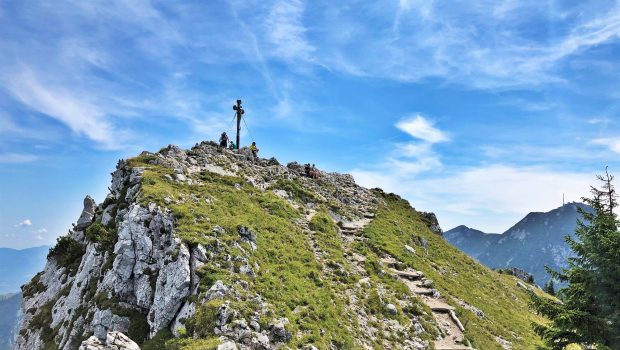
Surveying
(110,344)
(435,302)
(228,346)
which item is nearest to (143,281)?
(110,344)

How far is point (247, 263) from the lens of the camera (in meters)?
28.6

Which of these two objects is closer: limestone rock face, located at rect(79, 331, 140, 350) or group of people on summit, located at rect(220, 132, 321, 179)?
limestone rock face, located at rect(79, 331, 140, 350)

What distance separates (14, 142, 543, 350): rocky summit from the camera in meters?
24.4

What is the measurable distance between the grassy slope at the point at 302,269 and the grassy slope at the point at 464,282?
0.52 ft

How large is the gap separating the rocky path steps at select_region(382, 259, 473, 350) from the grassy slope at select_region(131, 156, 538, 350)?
4.33 feet

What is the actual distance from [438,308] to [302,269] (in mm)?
14550

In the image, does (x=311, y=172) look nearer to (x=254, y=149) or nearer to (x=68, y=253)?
(x=254, y=149)

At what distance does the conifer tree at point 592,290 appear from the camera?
21.2 meters

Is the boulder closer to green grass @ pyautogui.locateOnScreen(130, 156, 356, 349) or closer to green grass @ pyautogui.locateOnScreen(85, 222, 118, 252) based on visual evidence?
green grass @ pyautogui.locateOnScreen(130, 156, 356, 349)

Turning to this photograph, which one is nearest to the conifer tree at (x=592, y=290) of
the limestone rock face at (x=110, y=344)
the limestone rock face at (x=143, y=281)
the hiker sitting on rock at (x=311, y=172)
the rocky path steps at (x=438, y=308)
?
the rocky path steps at (x=438, y=308)

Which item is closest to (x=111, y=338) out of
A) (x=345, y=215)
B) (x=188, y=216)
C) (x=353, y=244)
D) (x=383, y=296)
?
(x=188, y=216)

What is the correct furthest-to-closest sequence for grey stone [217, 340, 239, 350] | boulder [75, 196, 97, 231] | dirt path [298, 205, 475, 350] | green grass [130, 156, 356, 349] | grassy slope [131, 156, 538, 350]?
boulder [75, 196, 97, 231] < dirt path [298, 205, 475, 350] < grassy slope [131, 156, 538, 350] < green grass [130, 156, 356, 349] < grey stone [217, 340, 239, 350]

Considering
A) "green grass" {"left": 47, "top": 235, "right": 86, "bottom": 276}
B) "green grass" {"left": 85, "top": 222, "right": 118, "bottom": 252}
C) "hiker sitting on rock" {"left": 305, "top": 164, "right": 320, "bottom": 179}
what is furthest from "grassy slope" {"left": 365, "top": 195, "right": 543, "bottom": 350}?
"green grass" {"left": 47, "top": 235, "right": 86, "bottom": 276}

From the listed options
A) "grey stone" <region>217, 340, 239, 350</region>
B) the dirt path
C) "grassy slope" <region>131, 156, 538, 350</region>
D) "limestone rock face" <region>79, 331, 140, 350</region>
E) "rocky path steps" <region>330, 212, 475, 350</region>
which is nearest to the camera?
"limestone rock face" <region>79, 331, 140, 350</region>
